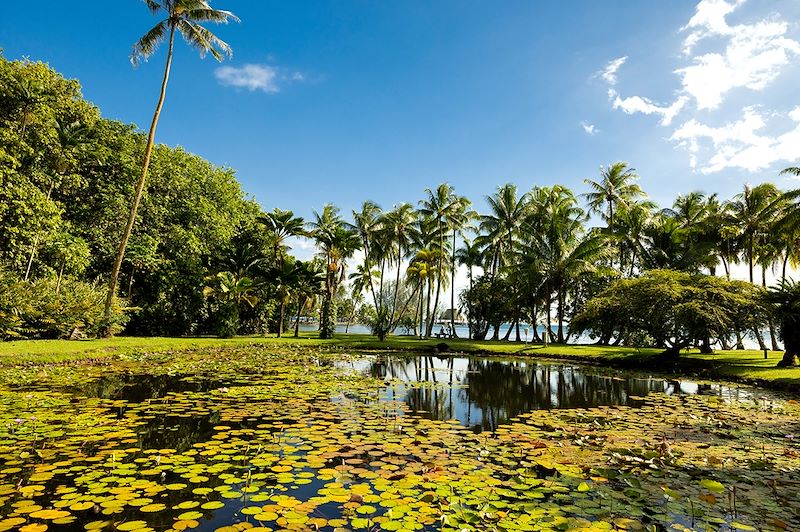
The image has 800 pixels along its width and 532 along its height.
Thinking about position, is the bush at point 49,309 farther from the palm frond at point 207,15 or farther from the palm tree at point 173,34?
the palm frond at point 207,15

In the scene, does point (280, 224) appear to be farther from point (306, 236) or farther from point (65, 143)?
point (65, 143)

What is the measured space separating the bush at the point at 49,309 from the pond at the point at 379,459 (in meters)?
7.65

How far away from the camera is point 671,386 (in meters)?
13.8

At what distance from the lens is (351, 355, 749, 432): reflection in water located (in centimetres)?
970

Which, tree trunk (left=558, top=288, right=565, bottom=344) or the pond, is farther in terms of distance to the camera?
tree trunk (left=558, top=288, right=565, bottom=344)

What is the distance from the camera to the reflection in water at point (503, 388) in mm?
9695

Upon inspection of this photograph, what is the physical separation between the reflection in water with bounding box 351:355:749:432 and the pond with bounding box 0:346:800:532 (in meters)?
0.13

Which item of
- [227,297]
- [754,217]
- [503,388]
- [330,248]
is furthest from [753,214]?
[227,297]

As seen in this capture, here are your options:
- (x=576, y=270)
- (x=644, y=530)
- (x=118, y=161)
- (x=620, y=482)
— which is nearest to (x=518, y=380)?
(x=620, y=482)

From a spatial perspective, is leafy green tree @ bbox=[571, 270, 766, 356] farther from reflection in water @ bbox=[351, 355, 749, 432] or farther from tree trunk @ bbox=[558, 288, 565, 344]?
tree trunk @ bbox=[558, 288, 565, 344]

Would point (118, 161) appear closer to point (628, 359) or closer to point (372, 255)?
point (372, 255)

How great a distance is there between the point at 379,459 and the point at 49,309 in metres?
19.8

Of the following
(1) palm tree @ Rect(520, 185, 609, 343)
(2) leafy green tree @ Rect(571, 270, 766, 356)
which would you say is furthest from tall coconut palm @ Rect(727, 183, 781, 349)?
(2) leafy green tree @ Rect(571, 270, 766, 356)

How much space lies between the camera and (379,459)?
567cm
